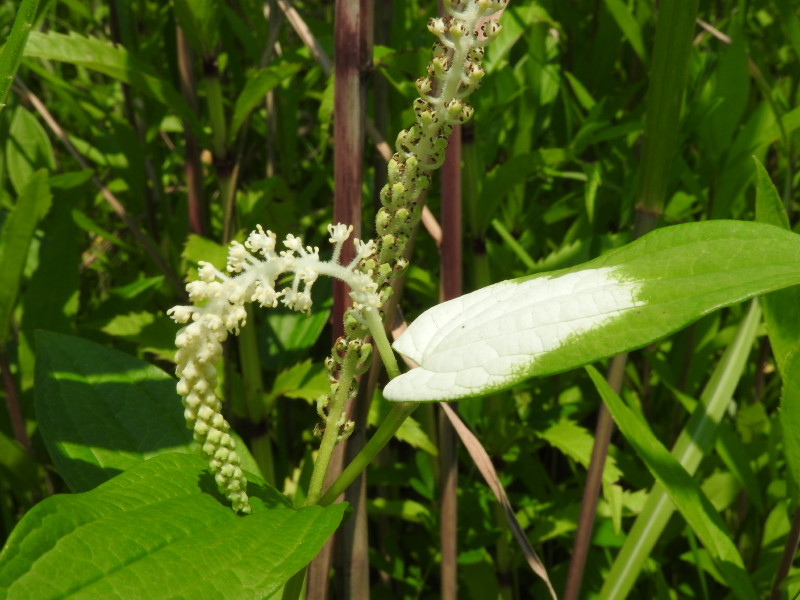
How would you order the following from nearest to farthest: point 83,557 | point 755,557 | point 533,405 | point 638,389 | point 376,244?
point 83,557, point 376,244, point 755,557, point 533,405, point 638,389

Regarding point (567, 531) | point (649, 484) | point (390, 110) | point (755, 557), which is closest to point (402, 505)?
point (567, 531)

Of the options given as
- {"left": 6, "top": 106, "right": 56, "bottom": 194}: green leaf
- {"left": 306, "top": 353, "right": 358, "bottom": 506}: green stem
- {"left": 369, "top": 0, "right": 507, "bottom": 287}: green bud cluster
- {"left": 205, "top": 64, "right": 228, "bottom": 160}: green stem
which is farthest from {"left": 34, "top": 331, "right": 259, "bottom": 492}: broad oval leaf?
{"left": 6, "top": 106, "right": 56, "bottom": 194}: green leaf

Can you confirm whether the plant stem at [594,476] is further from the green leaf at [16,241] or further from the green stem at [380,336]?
the green leaf at [16,241]

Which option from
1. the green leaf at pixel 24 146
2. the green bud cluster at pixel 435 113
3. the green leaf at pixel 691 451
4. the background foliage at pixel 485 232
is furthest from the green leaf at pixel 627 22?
the green leaf at pixel 24 146

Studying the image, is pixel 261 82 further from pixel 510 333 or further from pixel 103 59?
pixel 510 333

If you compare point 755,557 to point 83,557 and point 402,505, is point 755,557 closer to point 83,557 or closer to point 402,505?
point 402,505

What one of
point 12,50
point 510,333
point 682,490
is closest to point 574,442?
point 682,490

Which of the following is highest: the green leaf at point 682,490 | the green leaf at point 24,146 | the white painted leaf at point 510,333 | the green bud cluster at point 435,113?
the green leaf at point 24,146
